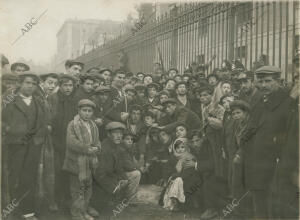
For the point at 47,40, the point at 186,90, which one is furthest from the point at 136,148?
the point at 47,40

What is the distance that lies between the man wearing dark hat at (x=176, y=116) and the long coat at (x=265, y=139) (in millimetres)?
1369

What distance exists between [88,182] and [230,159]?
1729 mm

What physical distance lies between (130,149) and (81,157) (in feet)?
2.55

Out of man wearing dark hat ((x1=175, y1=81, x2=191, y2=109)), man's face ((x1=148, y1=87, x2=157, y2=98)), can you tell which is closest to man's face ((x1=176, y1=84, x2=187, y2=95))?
man wearing dark hat ((x1=175, y1=81, x2=191, y2=109))

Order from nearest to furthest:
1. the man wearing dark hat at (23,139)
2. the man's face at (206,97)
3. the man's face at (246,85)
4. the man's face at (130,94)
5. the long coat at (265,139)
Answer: the long coat at (265,139)
the man wearing dark hat at (23,139)
the man's face at (246,85)
the man's face at (206,97)
the man's face at (130,94)

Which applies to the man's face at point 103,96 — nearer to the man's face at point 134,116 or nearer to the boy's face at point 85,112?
the man's face at point 134,116

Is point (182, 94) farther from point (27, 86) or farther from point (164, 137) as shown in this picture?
point (27, 86)

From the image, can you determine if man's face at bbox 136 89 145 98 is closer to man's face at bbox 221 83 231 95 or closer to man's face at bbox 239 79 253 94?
man's face at bbox 221 83 231 95

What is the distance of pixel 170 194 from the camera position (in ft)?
14.5

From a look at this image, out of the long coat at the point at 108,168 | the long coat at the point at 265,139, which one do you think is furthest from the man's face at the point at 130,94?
the long coat at the point at 265,139

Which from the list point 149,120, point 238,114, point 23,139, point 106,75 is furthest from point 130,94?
point 238,114

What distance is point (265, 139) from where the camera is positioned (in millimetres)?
3656

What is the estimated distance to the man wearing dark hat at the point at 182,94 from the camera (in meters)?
5.56

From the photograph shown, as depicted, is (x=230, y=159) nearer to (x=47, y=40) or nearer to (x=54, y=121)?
(x=54, y=121)
